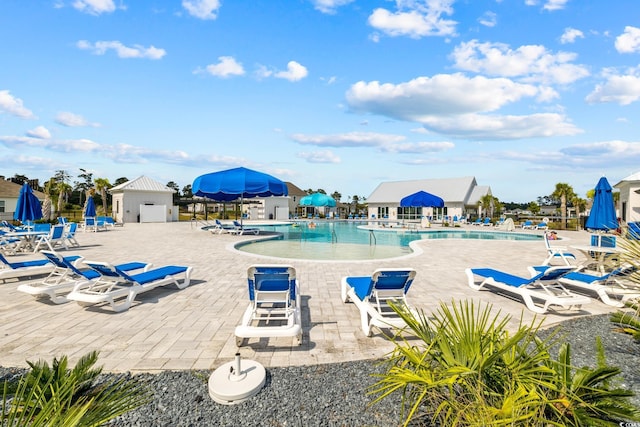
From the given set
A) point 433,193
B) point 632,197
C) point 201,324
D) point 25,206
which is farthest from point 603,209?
point 433,193

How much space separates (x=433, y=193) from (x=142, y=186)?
32.8m

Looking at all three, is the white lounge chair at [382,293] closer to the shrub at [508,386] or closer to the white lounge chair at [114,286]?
the shrub at [508,386]

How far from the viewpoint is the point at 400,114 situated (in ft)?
64.4

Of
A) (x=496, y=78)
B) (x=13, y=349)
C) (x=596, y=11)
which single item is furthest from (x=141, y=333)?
(x=496, y=78)

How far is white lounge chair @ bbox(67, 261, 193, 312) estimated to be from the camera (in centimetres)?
496

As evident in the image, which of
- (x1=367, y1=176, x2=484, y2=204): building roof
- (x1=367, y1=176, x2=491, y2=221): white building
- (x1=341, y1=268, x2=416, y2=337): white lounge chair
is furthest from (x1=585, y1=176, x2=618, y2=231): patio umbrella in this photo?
(x1=367, y1=176, x2=484, y2=204): building roof

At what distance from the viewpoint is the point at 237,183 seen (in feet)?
51.0

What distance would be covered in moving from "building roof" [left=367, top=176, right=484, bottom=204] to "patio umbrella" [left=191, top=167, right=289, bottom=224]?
94.4 ft

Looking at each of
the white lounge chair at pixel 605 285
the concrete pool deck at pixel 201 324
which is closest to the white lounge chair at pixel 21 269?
the concrete pool deck at pixel 201 324

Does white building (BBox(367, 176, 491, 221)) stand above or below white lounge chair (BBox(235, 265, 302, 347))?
above

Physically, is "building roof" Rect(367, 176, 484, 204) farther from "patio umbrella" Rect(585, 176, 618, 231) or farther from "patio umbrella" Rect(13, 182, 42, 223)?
"patio umbrella" Rect(13, 182, 42, 223)

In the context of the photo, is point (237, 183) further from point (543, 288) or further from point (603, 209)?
point (603, 209)

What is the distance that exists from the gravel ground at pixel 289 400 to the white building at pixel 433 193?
1465 inches

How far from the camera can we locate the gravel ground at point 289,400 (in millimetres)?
2502
